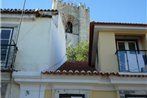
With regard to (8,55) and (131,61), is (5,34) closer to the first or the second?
(8,55)

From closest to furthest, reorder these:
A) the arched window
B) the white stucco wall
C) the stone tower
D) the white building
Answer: the white building < the white stucco wall < the stone tower < the arched window

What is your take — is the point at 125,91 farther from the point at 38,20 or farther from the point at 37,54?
the point at 38,20

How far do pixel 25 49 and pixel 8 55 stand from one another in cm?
79

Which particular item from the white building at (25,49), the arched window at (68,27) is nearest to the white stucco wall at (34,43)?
the white building at (25,49)

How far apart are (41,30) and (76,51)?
1034 inches

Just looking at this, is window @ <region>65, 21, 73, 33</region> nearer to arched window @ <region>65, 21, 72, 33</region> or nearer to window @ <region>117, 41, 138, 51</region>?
arched window @ <region>65, 21, 72, 33</region>

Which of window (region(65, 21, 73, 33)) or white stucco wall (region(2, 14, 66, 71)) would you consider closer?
white stucco wall (region(2, 14, 66, 71))

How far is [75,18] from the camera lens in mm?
73125

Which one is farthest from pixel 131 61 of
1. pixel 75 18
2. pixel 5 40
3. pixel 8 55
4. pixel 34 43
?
pixel 75 18

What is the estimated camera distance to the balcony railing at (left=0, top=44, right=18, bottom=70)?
13031mm

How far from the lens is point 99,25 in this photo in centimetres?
1453

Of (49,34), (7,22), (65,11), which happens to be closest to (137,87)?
(49,34)

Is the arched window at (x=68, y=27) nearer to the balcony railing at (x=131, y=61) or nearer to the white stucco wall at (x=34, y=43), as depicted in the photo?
the white stucco wall at (x=34, y=43)

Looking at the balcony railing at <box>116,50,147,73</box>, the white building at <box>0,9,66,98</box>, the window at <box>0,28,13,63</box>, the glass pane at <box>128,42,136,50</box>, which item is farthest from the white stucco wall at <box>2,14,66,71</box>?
the glass pane at <box>128,42,136,50</box>
